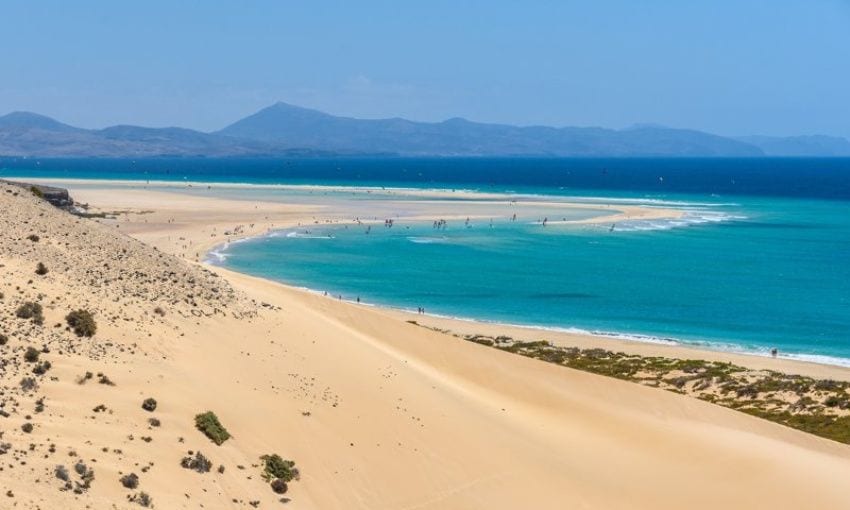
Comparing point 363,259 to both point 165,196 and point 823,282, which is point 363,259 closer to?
point 823,282

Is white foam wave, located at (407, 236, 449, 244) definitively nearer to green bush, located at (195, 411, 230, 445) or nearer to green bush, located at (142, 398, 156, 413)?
green bush, located at (195, 411, 230, 445)

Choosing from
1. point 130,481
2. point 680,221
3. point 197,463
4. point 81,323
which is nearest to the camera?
A: point 130,481

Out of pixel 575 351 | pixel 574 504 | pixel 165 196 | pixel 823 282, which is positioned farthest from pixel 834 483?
pixel 165 196

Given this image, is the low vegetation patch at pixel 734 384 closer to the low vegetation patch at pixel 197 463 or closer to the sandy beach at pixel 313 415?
the sandy beach at pixel 313 415

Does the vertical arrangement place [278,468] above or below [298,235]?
below

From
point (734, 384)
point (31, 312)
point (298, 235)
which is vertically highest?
point (31, 312)

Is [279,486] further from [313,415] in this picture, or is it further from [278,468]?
[313,415]

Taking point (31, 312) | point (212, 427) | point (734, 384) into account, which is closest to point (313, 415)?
point (212, 427)

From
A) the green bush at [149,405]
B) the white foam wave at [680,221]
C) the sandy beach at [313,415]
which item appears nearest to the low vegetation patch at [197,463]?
the sandy beach at [313,415]
